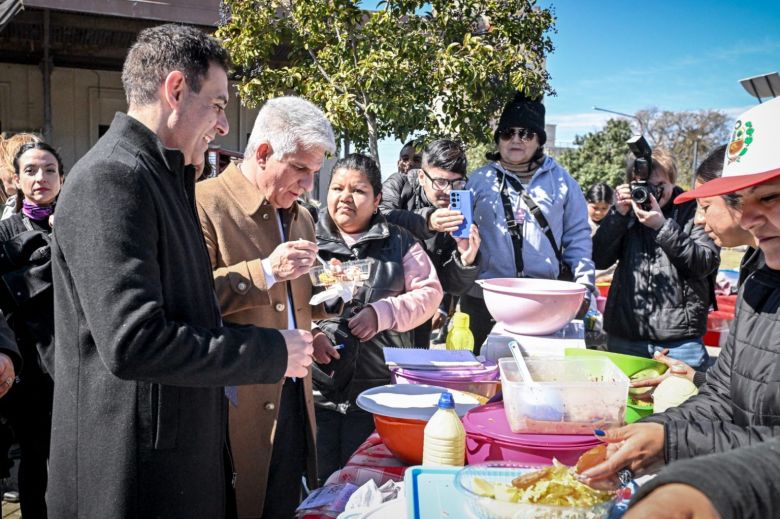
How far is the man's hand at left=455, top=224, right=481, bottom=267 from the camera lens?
A: 301 centimetres

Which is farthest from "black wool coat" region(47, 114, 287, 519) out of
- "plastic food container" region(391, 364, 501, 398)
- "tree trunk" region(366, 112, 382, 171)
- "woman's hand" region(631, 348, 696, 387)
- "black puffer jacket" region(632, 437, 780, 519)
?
"tree trunk" region(366, 112, 382, 171)

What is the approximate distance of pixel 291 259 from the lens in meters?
1.89

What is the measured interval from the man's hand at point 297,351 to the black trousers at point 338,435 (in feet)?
3.71

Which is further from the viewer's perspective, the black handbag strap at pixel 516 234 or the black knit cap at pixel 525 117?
the black knit cap at pixel 525 117

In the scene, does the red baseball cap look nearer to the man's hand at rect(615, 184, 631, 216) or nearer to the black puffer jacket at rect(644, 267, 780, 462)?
the black puffer jacket at rect(644, 267, 780, 462)

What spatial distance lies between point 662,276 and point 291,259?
244cm

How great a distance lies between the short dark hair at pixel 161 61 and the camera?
4.87 ft

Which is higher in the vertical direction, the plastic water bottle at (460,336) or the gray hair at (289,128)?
the gray hair at (289,128)

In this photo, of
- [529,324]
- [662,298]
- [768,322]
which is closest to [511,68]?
[662,298]

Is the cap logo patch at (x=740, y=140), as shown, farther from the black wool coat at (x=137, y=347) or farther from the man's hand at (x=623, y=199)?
the man's hand at (x=623, y=199)

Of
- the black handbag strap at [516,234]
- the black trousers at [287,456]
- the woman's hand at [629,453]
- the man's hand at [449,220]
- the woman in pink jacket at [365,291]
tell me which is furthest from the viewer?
the black handbag strap at [516,234]

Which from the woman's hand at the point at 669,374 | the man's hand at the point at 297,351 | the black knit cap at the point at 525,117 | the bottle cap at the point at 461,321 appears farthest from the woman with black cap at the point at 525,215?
the man's hand at the point at 297,351

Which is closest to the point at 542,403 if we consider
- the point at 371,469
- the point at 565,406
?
the point at 565,406

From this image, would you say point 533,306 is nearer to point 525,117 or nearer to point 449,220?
point 449,220
